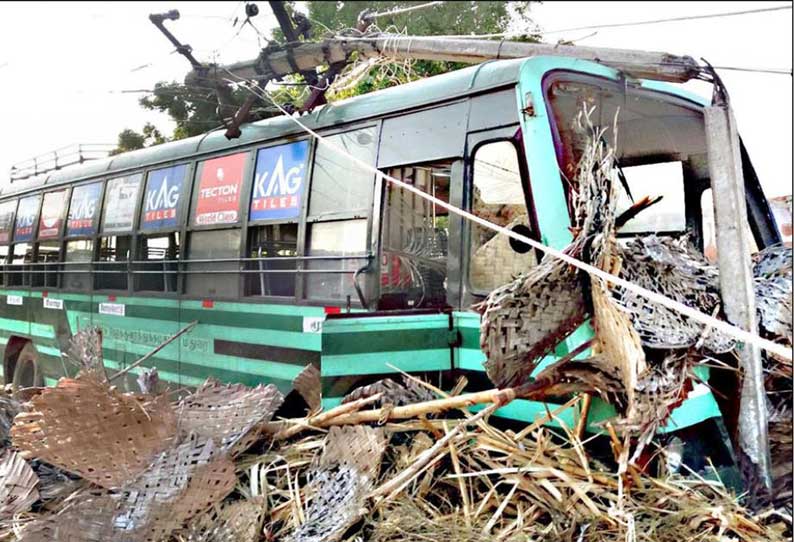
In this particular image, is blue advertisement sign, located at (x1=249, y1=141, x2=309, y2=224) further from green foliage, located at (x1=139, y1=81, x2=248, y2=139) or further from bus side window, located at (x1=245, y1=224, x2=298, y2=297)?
green foliage, located at (x1=139, y1=81, x2=248, y2=139)

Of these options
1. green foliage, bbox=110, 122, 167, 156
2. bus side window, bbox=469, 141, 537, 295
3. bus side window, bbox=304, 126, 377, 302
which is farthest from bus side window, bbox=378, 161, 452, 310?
green foliage, bbox=110, 122, 167, 156

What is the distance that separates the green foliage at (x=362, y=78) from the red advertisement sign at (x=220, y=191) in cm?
33

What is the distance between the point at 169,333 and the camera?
17.9ft

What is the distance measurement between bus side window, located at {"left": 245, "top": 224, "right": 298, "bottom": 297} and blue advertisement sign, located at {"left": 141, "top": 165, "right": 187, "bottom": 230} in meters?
0.99

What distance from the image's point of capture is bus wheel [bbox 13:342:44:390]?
21.0ft

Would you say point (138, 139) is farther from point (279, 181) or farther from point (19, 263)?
point (19, 263)

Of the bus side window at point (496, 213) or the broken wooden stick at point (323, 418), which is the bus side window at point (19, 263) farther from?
the bus side window at point (496, 213)

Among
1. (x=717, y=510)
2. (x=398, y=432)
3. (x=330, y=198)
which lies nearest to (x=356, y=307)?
(x=330, y=198)

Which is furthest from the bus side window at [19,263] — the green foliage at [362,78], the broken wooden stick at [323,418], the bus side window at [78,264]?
the broken wooden stick at [323,418]

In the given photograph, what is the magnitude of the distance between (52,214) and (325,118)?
3.73m

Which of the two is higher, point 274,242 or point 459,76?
point 459,76

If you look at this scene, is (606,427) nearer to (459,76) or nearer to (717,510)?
(717,510)

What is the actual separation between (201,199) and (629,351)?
3.89 m

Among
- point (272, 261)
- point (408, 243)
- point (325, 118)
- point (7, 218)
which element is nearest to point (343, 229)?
point (408, 243)
